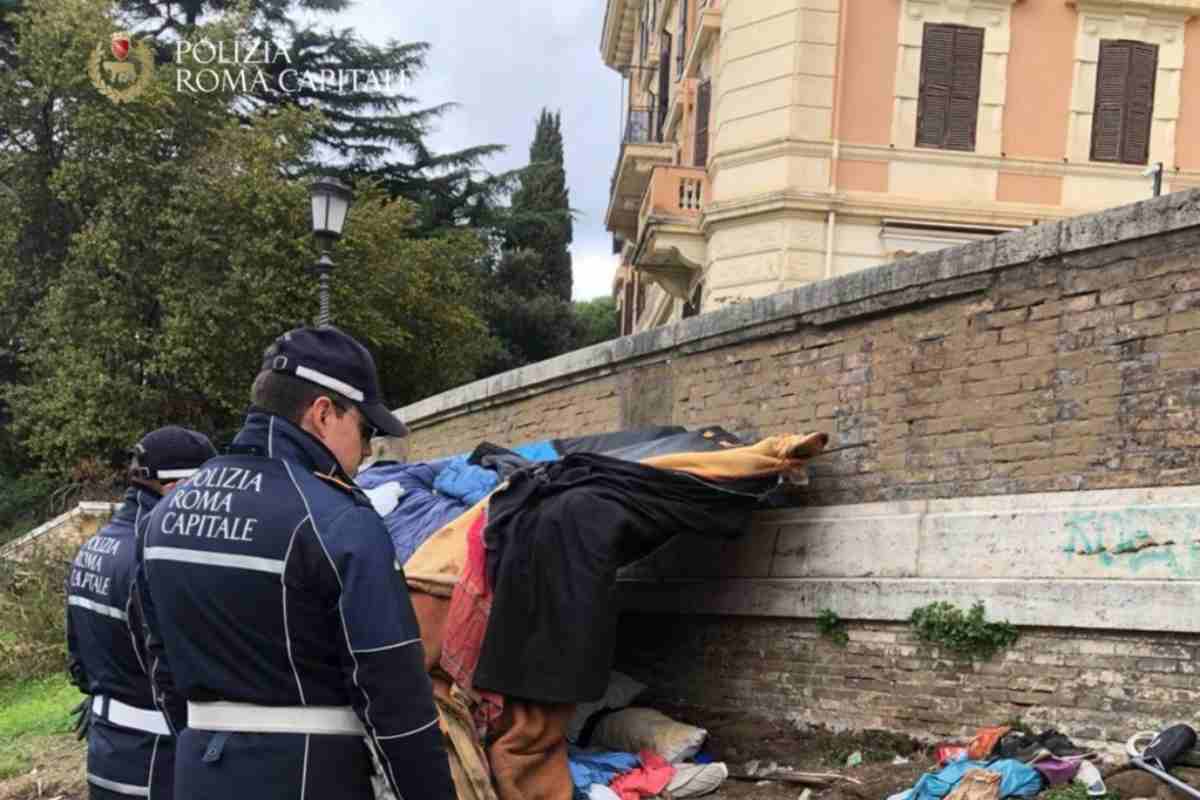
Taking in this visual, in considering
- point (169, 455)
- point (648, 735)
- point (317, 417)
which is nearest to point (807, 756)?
point (648, 735)

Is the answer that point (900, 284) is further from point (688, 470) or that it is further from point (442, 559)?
point (442, 559)

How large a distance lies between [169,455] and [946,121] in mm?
12848

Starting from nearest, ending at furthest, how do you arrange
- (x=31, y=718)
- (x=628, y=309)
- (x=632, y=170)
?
(x=31, y=718) < (x=632, y=170) < (x=628, y=309)

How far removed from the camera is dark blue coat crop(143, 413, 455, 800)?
2365 mm

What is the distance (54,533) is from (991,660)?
1410 centimetres

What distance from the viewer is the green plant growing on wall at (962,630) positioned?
5.17 metres

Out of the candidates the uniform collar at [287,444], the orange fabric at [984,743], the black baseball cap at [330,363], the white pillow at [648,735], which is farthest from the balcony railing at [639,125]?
the uniform collar at [287,444]

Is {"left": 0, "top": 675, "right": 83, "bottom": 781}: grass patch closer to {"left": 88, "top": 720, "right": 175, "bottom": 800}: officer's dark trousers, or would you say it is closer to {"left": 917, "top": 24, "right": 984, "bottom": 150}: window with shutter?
{"left": 88, "top": 720, "right": 175, "bottom": 800}: officer's dark trousers

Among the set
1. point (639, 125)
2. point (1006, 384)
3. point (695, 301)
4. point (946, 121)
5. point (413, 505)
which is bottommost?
point (413, 505)

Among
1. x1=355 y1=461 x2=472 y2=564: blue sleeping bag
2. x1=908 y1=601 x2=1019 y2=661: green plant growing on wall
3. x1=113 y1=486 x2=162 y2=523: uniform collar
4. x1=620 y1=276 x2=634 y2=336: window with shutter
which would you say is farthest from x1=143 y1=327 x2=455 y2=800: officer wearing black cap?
x1=620 y1=276 x2=634 y2=336: window with shutter

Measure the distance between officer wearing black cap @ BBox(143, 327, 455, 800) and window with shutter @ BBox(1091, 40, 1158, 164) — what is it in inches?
580

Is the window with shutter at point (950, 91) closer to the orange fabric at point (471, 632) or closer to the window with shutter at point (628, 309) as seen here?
the orange fabric at point (471, 632)

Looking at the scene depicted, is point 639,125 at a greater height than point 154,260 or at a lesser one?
greater

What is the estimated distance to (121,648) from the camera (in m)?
3.87
